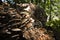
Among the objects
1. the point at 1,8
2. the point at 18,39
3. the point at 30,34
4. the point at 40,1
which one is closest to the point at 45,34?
the point at 30,34

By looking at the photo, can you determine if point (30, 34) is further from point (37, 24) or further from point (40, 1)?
point (40, 1)

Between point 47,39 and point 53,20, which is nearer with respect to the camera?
point 47,39

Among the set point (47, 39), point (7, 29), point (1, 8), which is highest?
point (1, 8)

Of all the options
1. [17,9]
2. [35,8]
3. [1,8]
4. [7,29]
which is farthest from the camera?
[35,8]

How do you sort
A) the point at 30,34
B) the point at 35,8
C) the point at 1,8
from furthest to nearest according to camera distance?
the point at 35,8 < the point at 1,8 < the point at 30,34

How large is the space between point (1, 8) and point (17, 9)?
30.7 inches

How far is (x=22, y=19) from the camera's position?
21.2 feet

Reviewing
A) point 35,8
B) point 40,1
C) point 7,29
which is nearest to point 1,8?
point 7,29

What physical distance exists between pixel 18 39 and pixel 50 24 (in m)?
2.70

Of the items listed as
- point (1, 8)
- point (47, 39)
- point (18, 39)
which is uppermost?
point (1, 8)

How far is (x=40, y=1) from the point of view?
950 centimetres

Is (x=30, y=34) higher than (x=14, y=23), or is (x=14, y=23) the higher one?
(x=14, y=23)

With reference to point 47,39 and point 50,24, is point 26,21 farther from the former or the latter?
point 50,24

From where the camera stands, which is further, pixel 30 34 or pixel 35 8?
pixel 35 8
